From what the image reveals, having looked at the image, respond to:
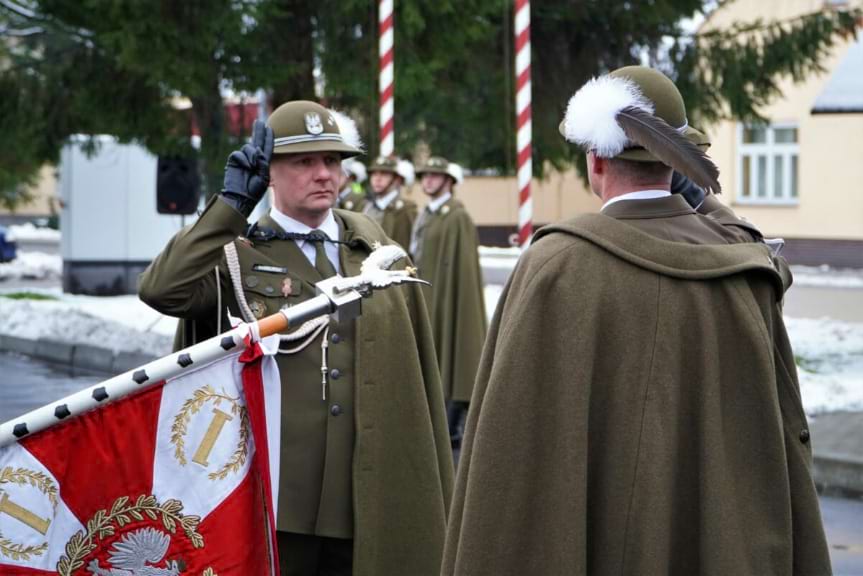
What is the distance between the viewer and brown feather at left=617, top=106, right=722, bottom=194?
130 inches

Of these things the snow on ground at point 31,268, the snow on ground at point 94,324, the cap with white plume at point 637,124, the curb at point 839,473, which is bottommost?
the curb at point 839,473

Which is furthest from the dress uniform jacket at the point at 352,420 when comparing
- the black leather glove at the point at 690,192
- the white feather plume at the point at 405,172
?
the white feather plume at the point at 405,172

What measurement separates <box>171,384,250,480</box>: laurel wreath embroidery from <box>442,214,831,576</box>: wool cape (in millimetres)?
987

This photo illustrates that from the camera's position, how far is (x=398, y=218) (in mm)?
12789

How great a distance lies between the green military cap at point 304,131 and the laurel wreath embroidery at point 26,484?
4.20ft

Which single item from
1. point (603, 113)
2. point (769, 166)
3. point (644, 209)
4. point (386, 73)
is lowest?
point (644, 209)

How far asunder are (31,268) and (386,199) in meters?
20.3

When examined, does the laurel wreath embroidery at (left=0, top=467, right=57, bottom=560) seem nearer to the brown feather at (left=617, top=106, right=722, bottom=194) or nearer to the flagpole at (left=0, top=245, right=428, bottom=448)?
the flagpole at (left=0, top=245, right=428, bottom=448)

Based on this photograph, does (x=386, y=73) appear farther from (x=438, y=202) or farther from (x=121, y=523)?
(x=121, y=523)

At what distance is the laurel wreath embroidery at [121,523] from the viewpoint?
3885mm

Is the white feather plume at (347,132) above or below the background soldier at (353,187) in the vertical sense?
below

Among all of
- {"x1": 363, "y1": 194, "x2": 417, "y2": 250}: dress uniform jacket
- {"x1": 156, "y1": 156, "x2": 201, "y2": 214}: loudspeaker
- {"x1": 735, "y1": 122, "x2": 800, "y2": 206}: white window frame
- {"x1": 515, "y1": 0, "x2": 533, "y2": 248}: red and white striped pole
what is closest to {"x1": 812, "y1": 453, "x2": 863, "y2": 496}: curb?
{"x1": 515, "y1": 0, "x2": 533, "y2": 248}: red and white striped pole

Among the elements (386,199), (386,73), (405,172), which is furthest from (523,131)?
(405,172)

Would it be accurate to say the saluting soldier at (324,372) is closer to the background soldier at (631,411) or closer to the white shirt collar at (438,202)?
the background soldier at (631,411)
